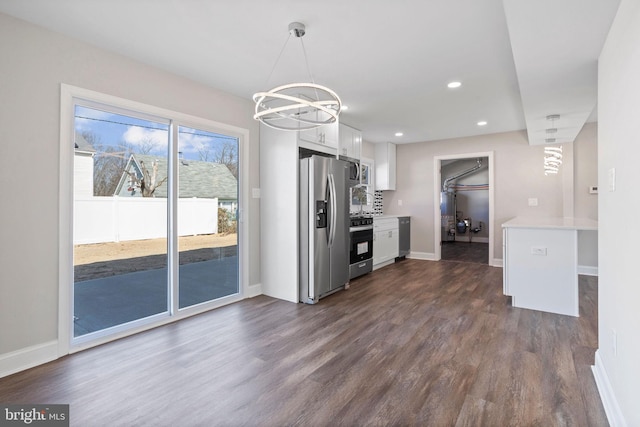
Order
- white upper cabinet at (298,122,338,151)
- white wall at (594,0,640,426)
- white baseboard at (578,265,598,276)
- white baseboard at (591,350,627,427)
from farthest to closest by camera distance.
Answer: white baseboard at (578,265,598,276), white upper cabinet at (298,122,338,151), white baseboard at (591,350,627,427), white wall at (594,0,640,426)

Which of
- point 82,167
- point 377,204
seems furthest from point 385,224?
point 82,167

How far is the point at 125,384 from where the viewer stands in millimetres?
2014

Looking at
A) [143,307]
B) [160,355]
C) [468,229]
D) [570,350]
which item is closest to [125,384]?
[160,355]

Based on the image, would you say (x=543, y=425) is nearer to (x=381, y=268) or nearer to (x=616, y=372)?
(x=616, y=372)

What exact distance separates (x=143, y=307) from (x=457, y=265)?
509 cm

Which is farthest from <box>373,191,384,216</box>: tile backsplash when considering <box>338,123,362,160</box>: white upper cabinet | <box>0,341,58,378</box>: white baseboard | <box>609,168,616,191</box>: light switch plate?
<box>0,341,58,378</box>: white baseboard

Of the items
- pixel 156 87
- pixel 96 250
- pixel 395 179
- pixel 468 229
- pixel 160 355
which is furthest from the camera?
pixel 468 229

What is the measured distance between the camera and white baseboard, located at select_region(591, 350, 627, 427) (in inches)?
61.3

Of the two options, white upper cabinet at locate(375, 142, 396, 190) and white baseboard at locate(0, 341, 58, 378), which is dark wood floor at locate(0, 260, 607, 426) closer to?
white baseboard at locate(0, 341, 58, 378)

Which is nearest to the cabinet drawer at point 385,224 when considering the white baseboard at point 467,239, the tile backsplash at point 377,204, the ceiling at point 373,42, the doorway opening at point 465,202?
the tile backsplash at point 377,204

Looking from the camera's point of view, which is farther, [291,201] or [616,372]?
[291,201]

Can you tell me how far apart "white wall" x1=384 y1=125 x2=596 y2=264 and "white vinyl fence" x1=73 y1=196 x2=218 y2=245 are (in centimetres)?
444

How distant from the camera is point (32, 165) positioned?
229 cm

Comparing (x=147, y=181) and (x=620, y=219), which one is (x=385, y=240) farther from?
(x=620, y=219)
